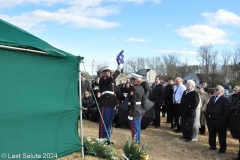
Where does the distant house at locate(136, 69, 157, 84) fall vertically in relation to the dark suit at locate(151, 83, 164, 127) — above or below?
above

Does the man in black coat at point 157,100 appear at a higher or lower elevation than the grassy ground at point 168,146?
higher

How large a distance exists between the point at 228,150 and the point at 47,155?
4749 millimetres

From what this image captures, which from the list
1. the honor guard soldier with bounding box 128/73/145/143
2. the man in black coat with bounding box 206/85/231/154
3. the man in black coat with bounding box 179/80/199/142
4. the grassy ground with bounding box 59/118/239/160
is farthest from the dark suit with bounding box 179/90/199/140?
the honor guard soldier with bounding box 128/73/145/143

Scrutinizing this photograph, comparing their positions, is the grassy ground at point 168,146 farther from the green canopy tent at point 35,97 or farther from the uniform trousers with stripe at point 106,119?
the green canopy tent at point 35,97

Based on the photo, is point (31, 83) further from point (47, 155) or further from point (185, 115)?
point (185, 115)

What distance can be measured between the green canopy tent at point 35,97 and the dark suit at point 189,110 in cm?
349

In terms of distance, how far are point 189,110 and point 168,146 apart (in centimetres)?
120

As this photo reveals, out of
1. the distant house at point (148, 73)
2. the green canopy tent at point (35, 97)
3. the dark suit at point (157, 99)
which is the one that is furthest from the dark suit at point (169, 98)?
the distant house at point (148, 73)

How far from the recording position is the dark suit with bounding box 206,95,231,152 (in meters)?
6.37

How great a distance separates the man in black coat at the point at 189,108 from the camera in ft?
23.9

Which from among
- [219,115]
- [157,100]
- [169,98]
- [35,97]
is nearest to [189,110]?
[219,115]

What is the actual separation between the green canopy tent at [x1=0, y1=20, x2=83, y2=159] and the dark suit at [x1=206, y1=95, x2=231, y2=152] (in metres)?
3.50

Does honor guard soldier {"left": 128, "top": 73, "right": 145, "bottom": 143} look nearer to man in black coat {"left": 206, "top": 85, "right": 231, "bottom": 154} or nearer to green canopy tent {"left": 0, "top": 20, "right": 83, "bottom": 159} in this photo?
green canopy tent {"left": 0, "top": 20, "right": 83, "bottom": 159}

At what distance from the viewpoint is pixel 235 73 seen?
52.4 metres
